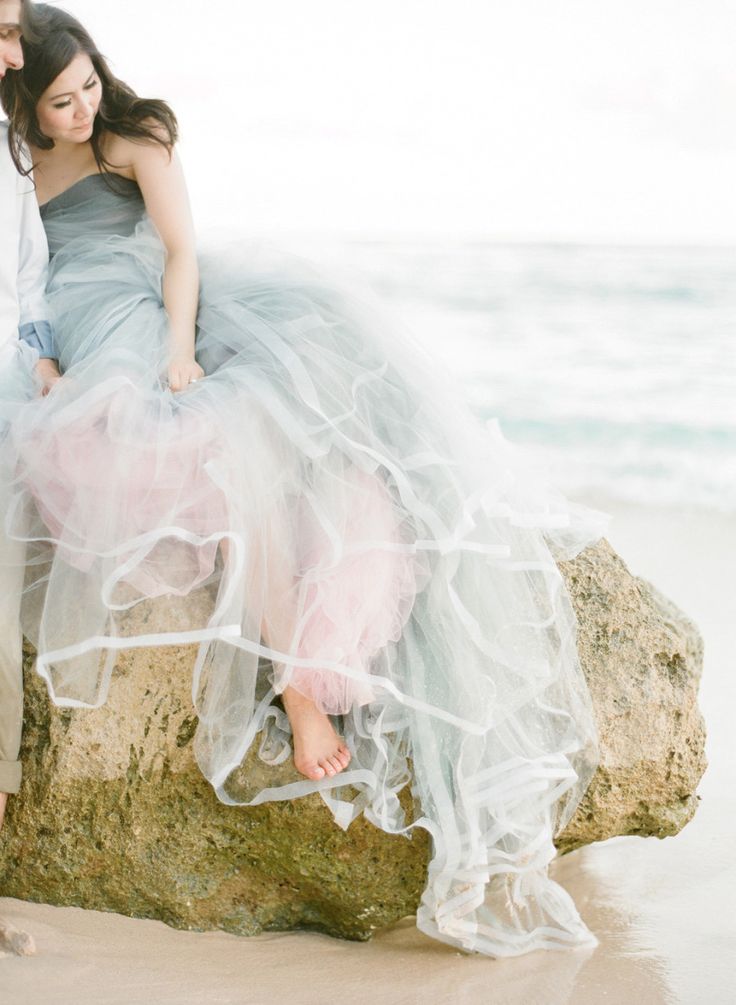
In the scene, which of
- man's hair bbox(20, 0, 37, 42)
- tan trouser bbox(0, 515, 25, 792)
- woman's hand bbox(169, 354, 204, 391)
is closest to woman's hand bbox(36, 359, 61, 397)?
woman's hand bbox(169, 354, 204, 391)

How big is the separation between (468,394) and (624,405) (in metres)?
7.67

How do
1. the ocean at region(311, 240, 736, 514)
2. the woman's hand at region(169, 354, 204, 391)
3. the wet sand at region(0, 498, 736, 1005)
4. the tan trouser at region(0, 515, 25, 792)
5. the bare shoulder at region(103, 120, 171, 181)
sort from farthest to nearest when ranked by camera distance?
the ocean at region(311, 240, 736, 514)
the bare shoulder at region(103, 120, 171, 181)
the woman's hand at region(169, 354, 204, 391)
the tan trouser at region(0, 515, 25, 792)
the wet sand at region(0, 498, 736, 1005)

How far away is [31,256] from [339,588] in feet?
4.44

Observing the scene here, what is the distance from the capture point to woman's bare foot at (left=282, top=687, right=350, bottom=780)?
99.8 inches

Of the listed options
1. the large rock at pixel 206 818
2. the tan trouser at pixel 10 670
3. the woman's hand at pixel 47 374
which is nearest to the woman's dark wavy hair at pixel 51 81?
the woman's hand at pixel 47 374

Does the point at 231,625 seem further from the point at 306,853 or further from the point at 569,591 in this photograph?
the point at 569,591

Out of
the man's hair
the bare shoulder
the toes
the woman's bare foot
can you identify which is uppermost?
the man's hair

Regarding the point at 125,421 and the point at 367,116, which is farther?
the point at 367,116

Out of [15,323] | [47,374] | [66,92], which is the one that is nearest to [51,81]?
[66,92]

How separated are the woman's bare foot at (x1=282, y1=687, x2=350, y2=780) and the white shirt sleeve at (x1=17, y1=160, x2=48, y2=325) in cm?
125

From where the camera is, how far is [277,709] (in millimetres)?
2621

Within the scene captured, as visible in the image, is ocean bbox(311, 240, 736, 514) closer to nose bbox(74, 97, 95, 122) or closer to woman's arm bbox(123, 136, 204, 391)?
woman's arm bbox(123, 136, 204, 391)

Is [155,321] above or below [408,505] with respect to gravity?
above

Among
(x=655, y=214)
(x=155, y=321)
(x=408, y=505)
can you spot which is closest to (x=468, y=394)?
(x=408, y=505)
